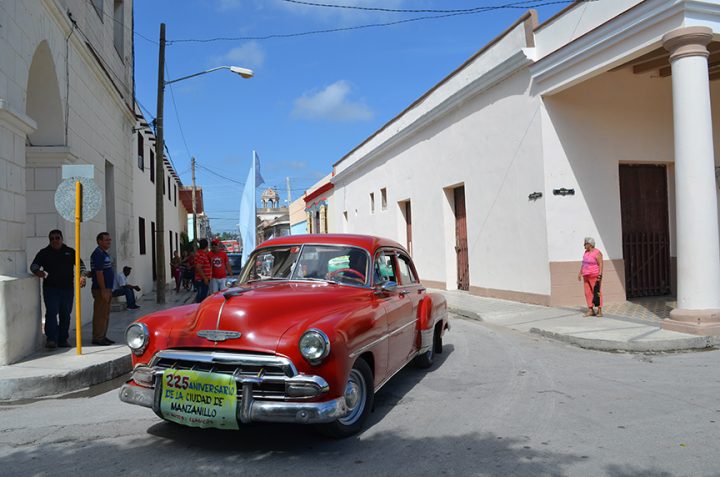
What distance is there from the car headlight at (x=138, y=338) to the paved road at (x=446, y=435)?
2.31 ft

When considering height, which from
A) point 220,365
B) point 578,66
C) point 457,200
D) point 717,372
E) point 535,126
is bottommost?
point 717,372

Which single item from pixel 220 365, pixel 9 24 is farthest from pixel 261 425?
pixel 9 24

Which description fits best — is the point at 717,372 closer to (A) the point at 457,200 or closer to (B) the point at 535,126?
(B) the point at 535,126

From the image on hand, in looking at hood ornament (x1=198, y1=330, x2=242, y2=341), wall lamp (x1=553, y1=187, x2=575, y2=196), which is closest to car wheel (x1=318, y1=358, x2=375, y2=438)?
hood ornament (x1=198, y1=330, x2=242, y2=341)

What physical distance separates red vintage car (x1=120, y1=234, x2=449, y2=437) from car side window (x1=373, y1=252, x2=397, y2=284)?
0.13m

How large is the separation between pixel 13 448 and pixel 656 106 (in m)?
12.6

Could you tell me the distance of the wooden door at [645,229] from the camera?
11.7m

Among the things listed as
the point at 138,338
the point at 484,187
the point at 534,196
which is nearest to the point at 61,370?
the point at 138,338

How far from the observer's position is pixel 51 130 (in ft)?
29.4

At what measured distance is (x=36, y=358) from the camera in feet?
21.7

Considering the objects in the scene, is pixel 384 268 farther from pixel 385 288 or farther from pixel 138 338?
pixel 138 338

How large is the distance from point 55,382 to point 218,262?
576 centimetres

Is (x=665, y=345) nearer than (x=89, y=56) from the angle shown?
Yes

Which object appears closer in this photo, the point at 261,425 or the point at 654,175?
the point at 261,425
